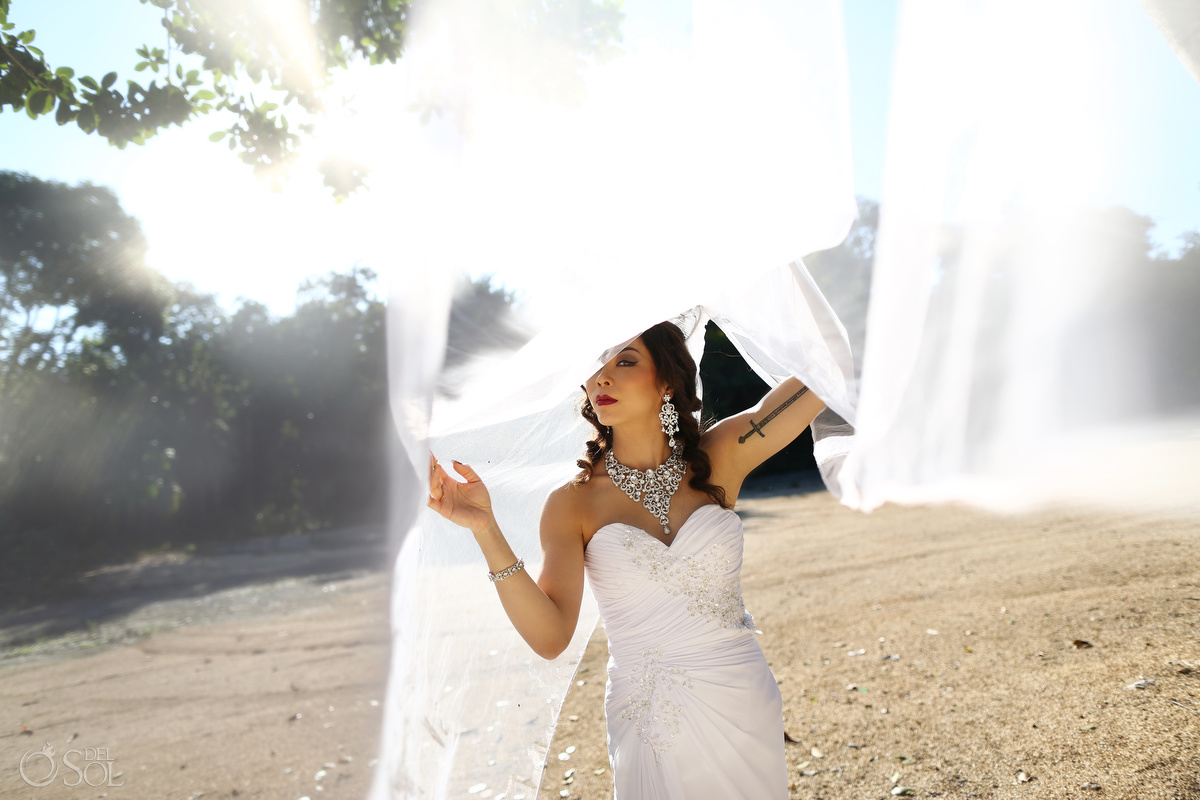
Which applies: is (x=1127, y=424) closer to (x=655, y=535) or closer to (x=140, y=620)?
(x=655, y=535)

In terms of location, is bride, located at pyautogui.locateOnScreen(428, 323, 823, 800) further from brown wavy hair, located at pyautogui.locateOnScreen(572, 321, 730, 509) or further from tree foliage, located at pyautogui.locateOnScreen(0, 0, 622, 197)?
tree foliage, located at pyautogui.locateOnScreen(0, 0, 622, 197)

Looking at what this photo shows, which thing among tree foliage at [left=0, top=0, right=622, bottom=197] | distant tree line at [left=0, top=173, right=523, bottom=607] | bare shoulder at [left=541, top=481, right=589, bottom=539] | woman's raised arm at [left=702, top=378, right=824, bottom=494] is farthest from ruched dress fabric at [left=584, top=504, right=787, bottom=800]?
distant tree line at [left=0, top=173, right=523, bottom=607]

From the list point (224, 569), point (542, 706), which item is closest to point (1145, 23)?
point (542, 706)

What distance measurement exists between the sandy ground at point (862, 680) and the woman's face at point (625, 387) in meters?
1.03

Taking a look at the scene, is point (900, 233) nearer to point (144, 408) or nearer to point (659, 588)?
point (659, 588)

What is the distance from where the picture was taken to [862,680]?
4.24m

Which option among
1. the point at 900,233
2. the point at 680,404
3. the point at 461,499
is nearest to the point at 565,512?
the point at 461,499

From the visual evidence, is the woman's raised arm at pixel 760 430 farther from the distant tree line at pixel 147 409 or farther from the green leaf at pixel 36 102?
the distant tree line at pixel 147 409

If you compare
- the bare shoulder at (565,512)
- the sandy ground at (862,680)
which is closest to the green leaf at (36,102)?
the sandy ground at (862,680)

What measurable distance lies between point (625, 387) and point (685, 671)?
96 cm

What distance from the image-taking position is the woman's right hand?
6.21 feet

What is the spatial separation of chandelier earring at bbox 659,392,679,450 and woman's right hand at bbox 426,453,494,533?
0.81 m

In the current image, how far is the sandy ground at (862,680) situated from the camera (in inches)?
117

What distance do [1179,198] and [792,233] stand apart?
3.32 ft
